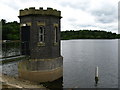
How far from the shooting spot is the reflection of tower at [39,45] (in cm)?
1848

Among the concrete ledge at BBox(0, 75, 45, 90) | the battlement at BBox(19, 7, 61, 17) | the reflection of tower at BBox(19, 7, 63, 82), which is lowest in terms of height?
the concrete ledge at BBox(0, 75, 45, 90)

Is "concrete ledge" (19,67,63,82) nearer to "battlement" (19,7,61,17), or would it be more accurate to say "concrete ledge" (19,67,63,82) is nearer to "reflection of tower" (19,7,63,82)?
"reflection of tower" (19,7,63,82)

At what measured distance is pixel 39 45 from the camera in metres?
18.7

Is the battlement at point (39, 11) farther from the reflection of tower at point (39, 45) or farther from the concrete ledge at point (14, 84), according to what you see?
the concrete ledge at point (14, 84)

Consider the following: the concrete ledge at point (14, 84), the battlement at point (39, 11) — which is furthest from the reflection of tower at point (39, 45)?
the concrete ledge at point (14, 84)

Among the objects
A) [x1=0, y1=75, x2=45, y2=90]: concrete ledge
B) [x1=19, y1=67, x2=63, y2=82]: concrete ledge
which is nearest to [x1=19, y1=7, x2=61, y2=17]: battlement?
[x1=19, y1=67, x2=63, y2=82]: concrete ledge

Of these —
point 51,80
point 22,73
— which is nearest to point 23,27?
point 22,73

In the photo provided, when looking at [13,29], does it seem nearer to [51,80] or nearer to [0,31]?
[0,31]

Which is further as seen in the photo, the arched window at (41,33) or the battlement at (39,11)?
the arched window at (41,33)

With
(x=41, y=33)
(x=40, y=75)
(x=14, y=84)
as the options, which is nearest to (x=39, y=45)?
(x=41, y=33)

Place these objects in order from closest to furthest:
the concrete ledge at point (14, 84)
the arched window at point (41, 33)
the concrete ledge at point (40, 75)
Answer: the concrete ledge at point (14, 84), the concrete ledge at point (40, 75), the arched window at point (41, 33)

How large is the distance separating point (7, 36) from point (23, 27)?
67.4 metres

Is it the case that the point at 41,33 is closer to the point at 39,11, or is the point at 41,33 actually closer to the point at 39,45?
the point at 39,45

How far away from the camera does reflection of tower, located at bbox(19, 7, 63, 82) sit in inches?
728
